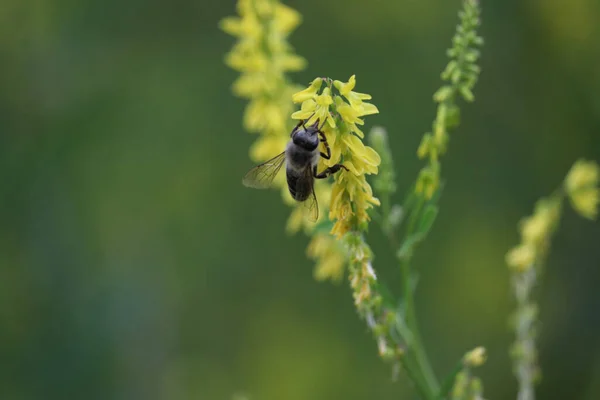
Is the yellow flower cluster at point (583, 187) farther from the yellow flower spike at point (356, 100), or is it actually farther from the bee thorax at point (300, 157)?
the yellow flower spike at point (356, 100)

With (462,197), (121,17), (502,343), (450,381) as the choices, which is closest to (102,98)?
(121,17)

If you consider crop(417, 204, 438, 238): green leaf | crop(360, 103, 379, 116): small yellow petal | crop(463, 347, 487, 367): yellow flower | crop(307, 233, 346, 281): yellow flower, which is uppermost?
crop(360, 103, 379, 116): small yellow petal

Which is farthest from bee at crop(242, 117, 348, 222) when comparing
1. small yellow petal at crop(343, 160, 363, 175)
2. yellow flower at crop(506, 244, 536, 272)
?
yellow flower at crop(506, 244, 536, 272)

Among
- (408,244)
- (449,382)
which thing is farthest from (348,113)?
(449,382)

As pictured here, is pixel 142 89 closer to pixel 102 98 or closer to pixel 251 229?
pixel 102 98

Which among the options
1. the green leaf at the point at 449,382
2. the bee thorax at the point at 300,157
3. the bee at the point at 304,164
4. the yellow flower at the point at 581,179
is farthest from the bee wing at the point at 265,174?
the yellow flower at the point at 581,179

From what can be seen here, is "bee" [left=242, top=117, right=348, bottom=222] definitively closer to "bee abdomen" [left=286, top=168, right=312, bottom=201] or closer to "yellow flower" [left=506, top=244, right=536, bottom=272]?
"bee abdomen" [left=286, top=168, right=312, bottom=201]

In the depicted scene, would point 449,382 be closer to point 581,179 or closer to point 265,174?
point 265,174
